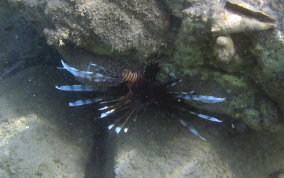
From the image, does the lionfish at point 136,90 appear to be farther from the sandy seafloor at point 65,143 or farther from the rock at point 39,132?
the rock at point 39,132

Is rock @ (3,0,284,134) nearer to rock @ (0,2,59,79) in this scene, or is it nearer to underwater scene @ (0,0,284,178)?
underwater scene @ (0,0,284,178)

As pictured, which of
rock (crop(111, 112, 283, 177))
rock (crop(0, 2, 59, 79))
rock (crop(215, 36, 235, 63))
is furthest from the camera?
rock (crop(0, 2, 59, 79))

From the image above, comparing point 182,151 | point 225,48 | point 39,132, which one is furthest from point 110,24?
point 39,132

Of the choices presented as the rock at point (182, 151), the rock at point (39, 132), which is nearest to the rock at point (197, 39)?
the rock at point (182, 151)

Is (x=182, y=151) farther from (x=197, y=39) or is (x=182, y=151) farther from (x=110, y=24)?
(x=110, y=24)

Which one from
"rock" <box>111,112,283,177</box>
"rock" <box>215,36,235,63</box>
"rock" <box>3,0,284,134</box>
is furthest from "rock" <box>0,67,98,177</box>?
"rock" <box>215,36,235,63</box>
